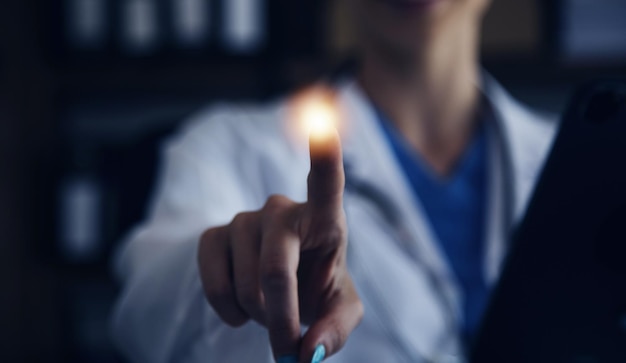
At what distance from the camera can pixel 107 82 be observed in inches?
56.9

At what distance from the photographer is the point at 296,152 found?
2.60 ft

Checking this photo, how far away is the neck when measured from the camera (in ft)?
2.85

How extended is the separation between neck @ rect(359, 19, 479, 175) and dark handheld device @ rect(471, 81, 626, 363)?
48 centimetres

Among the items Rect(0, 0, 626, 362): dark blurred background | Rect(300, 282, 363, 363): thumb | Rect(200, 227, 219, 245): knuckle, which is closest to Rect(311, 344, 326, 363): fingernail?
Rect(300, 282, 363, 363): thumb

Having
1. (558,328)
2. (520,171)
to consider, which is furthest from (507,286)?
(520,171)

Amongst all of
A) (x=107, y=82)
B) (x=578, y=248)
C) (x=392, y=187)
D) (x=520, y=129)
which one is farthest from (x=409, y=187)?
(x=107, y=82)

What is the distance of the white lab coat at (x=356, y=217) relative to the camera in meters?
0.47

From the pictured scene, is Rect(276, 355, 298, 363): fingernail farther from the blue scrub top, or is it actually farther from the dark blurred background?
the dark blurred background

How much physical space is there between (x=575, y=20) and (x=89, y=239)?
3.73 ft

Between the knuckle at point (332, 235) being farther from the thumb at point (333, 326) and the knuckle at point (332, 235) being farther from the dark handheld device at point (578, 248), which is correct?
the dark handheld device at point (578, 248)

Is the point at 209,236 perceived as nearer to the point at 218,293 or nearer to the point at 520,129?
the point at 218,293

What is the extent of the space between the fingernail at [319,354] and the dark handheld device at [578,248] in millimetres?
148

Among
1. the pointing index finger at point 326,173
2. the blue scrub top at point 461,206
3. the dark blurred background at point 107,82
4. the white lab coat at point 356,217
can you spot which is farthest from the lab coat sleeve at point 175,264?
the dark blurred background at point 107,82

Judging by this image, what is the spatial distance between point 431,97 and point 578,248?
1.80ft
